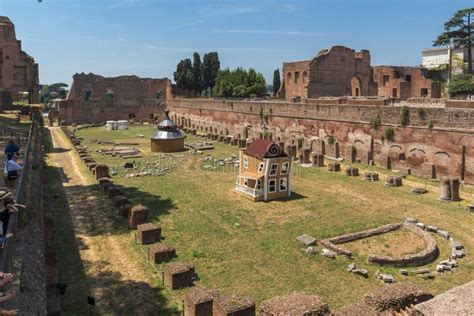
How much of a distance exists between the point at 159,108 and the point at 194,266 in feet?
158

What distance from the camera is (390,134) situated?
77.3 ft

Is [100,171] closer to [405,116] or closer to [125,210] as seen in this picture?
[125,210]

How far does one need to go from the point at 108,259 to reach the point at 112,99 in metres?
47.5

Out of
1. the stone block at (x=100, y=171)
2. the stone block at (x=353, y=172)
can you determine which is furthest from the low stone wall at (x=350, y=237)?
the stone block at (x=100, y=171)

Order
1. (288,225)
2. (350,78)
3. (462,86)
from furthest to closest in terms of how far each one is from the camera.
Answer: (350,78), (462,86), (288,225)

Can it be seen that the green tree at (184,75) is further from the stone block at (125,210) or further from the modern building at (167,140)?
the stone block at (125,210)

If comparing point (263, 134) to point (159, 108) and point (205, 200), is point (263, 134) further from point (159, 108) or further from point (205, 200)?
point (159, 108)

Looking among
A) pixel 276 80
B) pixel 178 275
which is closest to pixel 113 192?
pixel 178 275

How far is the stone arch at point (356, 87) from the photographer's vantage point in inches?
1789

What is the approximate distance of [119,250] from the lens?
1196cm

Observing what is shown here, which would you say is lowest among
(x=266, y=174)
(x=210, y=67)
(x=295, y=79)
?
(x=266, y=174)

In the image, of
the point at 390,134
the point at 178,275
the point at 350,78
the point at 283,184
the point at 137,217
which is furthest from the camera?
the point at 350,78

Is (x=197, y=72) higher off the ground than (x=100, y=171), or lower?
higher

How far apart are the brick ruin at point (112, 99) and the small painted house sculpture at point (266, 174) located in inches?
1579
